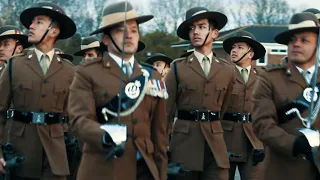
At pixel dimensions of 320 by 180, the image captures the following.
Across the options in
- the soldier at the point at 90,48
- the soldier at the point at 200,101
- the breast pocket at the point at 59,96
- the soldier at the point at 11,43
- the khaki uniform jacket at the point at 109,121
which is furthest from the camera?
the soldier at the point at 90,48

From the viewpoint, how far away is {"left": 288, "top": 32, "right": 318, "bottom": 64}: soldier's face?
7.38 meters

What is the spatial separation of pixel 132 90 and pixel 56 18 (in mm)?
2211

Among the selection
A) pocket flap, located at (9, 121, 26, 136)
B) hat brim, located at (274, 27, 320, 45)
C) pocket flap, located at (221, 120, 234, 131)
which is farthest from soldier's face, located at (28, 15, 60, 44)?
pocket flap, located at (221, 120, 234, 131)

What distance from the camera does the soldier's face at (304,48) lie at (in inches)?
291

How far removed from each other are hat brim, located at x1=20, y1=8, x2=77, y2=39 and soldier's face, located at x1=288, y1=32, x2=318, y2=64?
107 inches

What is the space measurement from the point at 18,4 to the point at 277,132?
47.4 metres

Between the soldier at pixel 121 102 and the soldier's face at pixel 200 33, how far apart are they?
262cm

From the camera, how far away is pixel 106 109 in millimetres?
6797

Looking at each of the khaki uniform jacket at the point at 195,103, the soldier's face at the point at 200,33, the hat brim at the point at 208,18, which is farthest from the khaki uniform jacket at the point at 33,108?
the hat brim at the point at 208,18

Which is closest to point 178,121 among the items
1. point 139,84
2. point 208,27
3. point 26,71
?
point 208,27

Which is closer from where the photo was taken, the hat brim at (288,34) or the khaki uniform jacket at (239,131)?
the hat brim at (288,34)

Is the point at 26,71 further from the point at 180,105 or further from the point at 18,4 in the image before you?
the point at 18,4

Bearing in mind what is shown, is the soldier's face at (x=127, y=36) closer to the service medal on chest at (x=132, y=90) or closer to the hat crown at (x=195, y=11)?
the service medal on chest at (x=132, y=90)

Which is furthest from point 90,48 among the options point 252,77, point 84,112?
point 84,112
